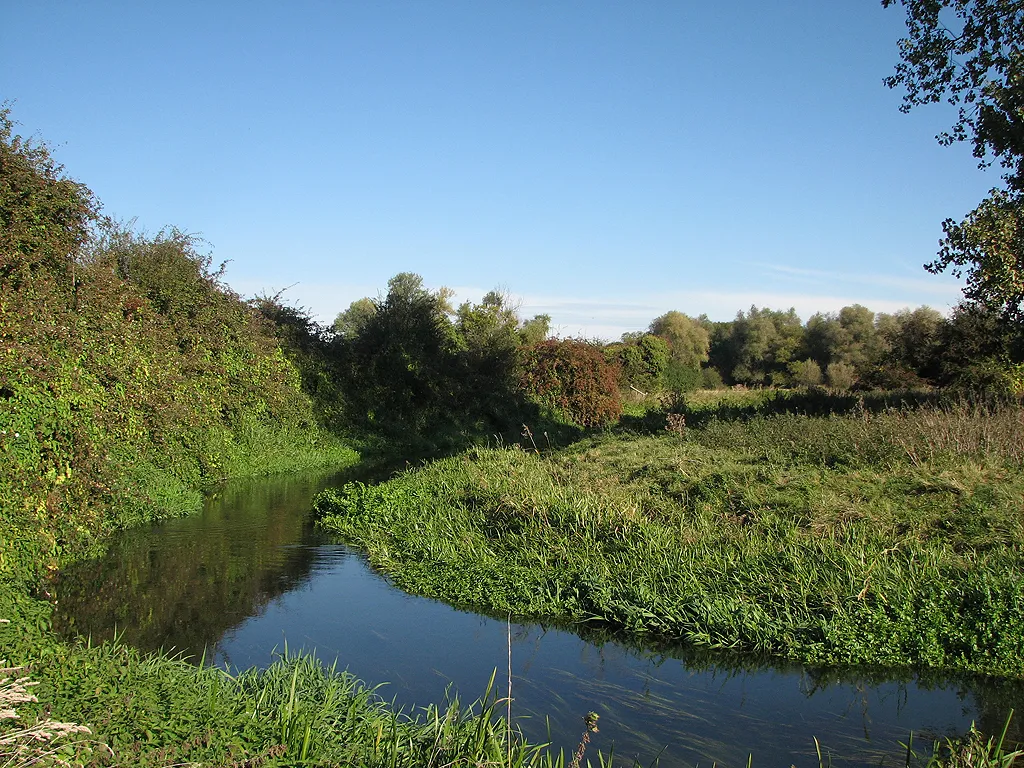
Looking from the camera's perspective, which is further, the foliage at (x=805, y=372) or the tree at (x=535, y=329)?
the foliage at (x=805, y=372)

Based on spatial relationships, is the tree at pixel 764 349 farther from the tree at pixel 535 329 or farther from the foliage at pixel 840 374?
the tree at pixel 535 329

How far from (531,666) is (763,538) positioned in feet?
11.8

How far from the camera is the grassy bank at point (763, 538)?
7859mm

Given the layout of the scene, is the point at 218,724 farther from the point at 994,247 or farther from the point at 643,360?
the point at 643,360

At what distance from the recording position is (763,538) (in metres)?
9.89

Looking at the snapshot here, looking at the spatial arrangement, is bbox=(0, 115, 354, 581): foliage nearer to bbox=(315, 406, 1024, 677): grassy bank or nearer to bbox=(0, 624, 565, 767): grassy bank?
bbox=(315, 406, 1024, 677): grassy bank

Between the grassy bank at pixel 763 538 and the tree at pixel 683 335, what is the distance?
39493 millimetres

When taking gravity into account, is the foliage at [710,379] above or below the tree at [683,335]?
below

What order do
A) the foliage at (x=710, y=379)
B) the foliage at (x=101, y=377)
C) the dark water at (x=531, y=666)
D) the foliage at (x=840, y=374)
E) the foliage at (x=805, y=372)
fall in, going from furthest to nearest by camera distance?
the foliage at (x=805, y=372) → the foliage at (x=710, y=379) → the foliage at (x=840, y=374) → the foliage at (x=101, y=377) → the dark water at (x=531, y=666)

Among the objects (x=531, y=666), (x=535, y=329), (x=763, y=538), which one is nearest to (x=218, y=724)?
(x=531, y=666)

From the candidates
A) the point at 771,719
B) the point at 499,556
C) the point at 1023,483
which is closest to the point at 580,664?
the point at 771,719

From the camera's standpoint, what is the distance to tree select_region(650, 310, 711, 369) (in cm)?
5429

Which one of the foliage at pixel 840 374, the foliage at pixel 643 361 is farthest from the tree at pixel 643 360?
the foliage at pixel 840 374

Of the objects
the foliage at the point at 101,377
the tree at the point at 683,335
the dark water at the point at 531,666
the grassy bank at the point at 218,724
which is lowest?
the dark water at the point at 531,666
